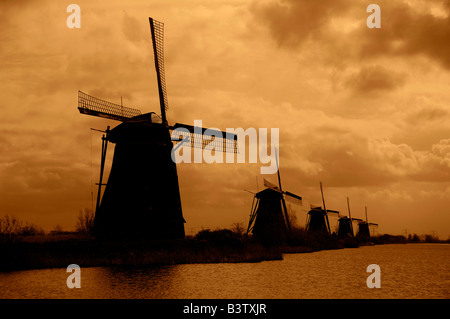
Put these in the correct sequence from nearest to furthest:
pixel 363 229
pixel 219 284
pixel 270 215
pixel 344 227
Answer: pixel 219 284 < pixel 270 215 < pixel 344 227 < pixel 363 229

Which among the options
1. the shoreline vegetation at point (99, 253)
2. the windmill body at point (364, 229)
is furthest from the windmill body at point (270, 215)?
the windmill body at point (364, 229)

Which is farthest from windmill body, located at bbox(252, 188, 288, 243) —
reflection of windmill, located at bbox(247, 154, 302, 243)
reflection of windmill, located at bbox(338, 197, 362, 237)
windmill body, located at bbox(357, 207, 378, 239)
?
windmill body, located at bbox(357, 207, 378, 239)

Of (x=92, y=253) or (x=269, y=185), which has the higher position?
(x=269, y=185)

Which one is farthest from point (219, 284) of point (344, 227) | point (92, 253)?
point (344, 227)

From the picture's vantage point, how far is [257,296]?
1977cm

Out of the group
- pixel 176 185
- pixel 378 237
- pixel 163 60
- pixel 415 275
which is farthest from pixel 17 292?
pixel 378 237

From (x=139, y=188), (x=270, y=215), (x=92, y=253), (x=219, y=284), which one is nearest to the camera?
(x=219, y=284)

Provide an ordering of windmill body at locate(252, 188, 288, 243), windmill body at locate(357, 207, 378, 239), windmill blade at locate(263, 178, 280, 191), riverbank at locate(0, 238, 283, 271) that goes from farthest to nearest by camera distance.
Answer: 1. windmill body at locate(357, 207, 378, 239)
2. windmill blade at locate(263, 178, 280, 191)
3. windmill body at locate(252, 188, 288, 243)
4. riverbank at locate(0, 238, 283, 271)

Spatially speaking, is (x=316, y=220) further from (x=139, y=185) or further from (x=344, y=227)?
(x=139, y=185)

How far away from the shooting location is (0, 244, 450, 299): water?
1972 cm

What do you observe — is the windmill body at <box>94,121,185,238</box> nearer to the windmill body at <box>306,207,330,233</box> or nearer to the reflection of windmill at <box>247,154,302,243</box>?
the reflection of windmill at <box>247,154,302,243</box>

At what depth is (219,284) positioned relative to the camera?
73.6ft
